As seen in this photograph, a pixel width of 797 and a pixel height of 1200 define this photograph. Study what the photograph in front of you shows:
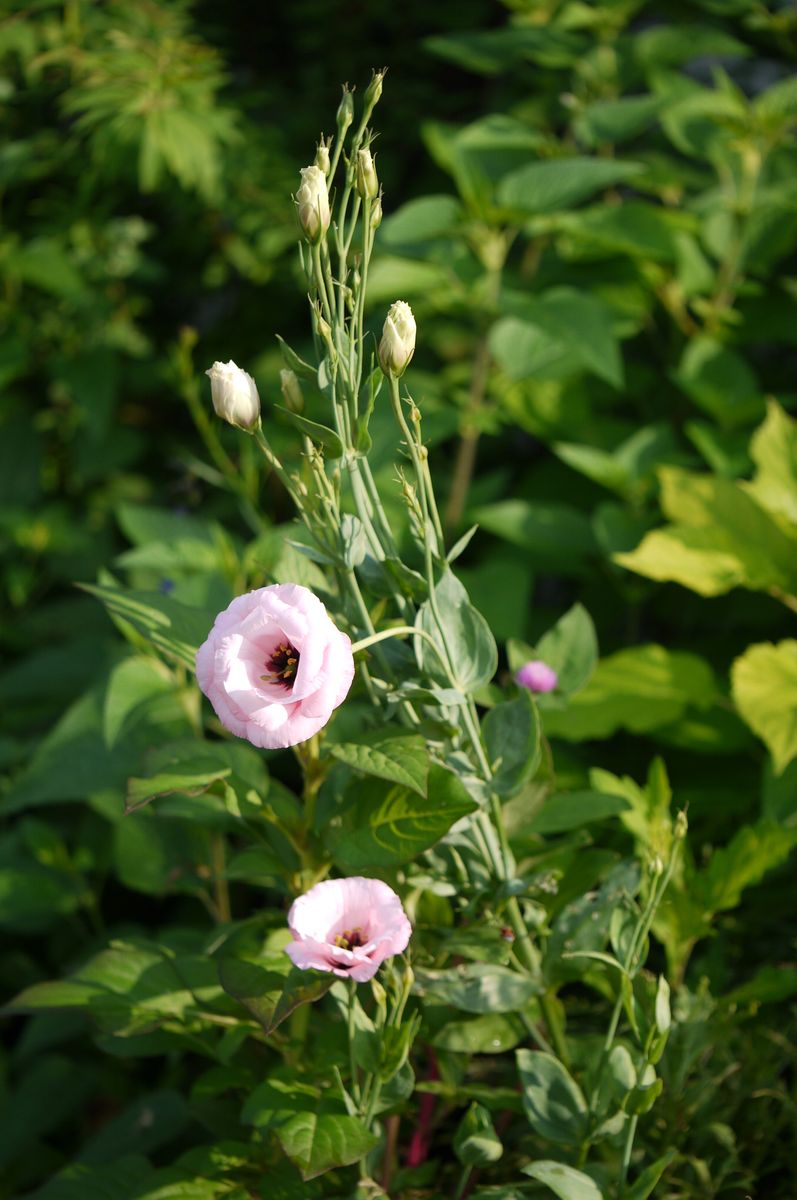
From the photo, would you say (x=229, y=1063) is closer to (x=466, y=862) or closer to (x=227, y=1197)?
(x=227, y=1197)

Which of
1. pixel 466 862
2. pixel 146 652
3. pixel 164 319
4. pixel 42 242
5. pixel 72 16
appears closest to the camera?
pixel 466 862

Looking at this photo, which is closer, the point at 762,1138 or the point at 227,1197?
the point at 227,1197

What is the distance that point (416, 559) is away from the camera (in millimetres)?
1723

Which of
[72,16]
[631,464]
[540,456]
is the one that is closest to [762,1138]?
[631,464]

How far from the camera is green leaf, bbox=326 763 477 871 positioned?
40.3 inches

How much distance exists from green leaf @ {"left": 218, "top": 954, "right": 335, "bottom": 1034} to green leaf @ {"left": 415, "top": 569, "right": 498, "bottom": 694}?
288 mm

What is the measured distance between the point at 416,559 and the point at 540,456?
3.08 ft

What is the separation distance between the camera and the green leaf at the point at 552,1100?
110 cm

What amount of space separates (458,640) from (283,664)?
18 centimetres

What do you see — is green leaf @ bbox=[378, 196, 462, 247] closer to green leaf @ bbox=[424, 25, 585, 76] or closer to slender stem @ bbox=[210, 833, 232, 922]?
green leaf @ bbox=[424, 25, 585, 76]

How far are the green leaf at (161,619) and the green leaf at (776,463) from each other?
94cm

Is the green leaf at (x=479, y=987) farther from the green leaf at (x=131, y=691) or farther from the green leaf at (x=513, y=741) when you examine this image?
the green leaf at (x=131, y=691)

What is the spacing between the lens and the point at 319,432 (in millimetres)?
946

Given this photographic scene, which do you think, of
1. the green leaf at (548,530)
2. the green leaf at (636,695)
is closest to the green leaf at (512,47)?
the green leaf at (548,530)
